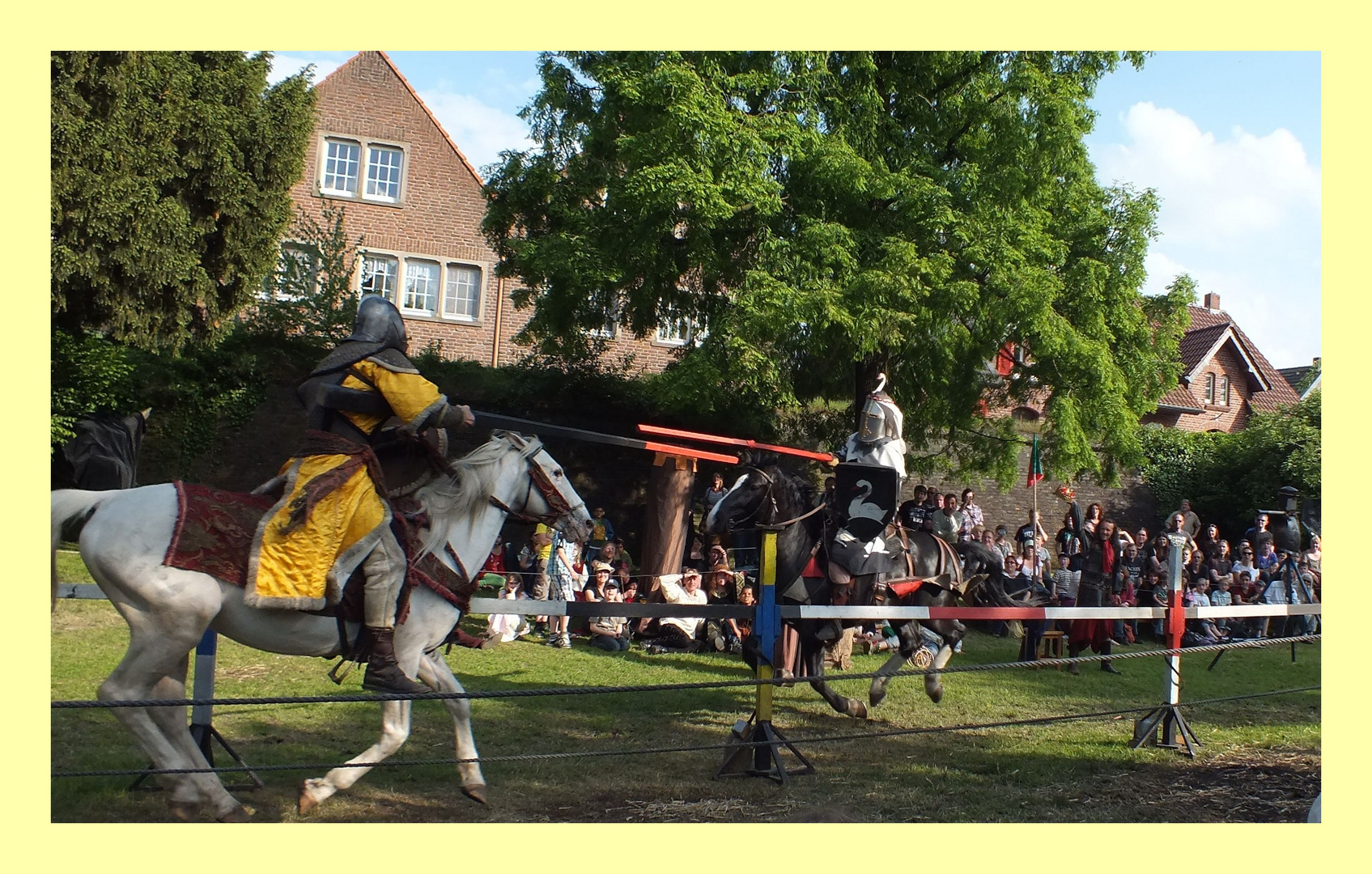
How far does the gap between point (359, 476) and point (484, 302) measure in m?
22.6

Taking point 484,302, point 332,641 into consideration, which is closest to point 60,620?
point 332,641

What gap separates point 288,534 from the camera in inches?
213

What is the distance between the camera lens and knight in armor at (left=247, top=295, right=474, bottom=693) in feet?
17.8

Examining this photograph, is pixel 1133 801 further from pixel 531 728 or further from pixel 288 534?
pixel 288 534

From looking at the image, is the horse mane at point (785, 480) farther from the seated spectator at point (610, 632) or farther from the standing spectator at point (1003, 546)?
the standing spectator at point (1003, 546)

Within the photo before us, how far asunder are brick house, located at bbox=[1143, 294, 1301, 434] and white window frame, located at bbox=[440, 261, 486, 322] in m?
23.2

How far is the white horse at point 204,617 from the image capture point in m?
5.20

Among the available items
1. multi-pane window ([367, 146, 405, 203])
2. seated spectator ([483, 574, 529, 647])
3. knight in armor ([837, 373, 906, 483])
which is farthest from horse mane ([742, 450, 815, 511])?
multi-pane window ([367, 146, 405, 203])

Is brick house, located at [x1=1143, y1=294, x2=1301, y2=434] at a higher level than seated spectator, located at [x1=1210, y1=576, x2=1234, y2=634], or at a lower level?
higher

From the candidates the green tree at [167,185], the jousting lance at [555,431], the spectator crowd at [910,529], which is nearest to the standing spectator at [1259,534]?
the spectator crowd at [910,529]

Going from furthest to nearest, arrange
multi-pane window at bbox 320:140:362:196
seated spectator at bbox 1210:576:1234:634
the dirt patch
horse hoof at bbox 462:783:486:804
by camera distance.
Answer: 1. multi-pane window at bbox 320:140:362:196
2. seated spectator at bbox 1210:576:1234:634
3. the dirt patch
4. horse hoof at bbox 462:783:486:804

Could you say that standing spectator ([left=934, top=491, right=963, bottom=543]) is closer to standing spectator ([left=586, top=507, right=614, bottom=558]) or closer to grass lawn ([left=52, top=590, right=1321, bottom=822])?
grass lawn ([left=52, top=590, right=1321, bottom=822])

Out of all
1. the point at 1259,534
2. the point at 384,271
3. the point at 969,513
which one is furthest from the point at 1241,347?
the point at 384,271

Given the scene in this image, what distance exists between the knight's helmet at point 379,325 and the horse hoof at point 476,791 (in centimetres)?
245
